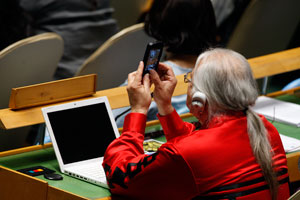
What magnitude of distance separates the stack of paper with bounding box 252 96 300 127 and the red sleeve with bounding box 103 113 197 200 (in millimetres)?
930

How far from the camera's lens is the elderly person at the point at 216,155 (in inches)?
67.4

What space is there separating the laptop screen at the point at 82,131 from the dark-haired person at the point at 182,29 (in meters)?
0.53

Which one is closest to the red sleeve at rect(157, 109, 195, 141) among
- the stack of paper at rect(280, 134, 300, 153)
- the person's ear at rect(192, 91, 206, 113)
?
the person's ear at rect(192, 91, 206, 113)

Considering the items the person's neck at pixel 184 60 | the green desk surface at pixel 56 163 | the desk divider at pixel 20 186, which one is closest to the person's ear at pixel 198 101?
the green desk surface at pixel 56 163

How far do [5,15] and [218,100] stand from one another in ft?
7.13

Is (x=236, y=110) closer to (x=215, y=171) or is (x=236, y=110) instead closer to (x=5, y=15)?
(x=215, y=171)

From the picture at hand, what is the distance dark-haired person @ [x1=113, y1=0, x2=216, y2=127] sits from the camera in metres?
2.72

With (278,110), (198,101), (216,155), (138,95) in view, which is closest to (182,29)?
(278,110)

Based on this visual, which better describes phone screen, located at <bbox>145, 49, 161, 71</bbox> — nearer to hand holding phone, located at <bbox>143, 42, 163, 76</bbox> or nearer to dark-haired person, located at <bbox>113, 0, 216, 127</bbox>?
hand holding phone, located at <bbox>143, 42, 163, 76</bbox>

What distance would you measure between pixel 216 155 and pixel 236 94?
0.63 feet

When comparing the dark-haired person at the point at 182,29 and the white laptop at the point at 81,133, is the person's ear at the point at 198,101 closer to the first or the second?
the white laptop at the point at 81,133

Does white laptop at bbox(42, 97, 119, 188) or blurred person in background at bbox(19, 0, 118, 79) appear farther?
blurred person in background at bbox(19, 0, 118, 79)

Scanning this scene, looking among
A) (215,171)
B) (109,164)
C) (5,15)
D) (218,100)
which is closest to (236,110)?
(218,100)

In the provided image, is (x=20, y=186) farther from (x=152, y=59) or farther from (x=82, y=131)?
(x=152, y=59)
